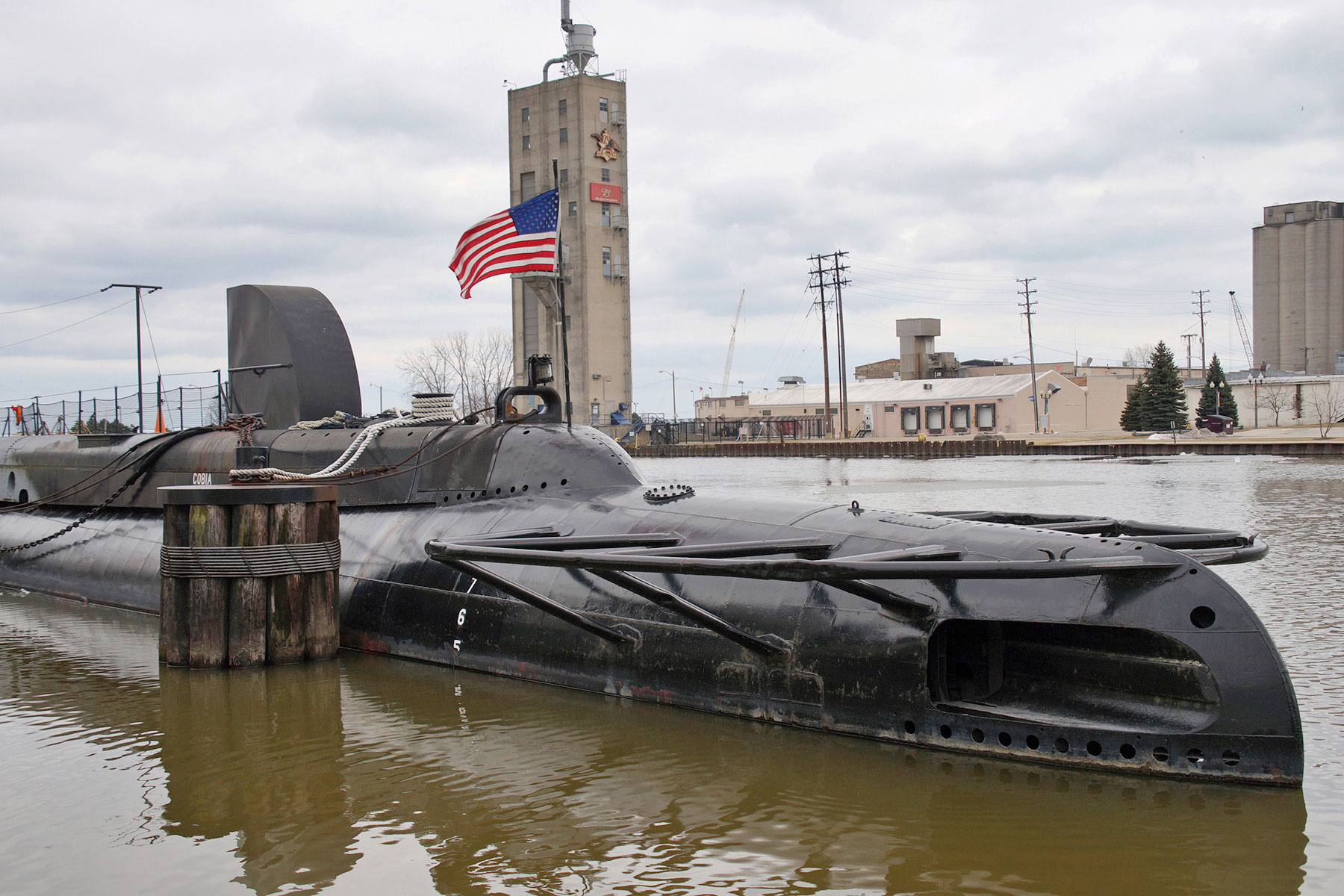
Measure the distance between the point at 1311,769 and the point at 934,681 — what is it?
2.58 m

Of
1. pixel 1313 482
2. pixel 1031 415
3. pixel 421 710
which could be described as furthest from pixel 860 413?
pixel 421 710

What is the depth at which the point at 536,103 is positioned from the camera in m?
97.4

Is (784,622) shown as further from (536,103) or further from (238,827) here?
(536,103)

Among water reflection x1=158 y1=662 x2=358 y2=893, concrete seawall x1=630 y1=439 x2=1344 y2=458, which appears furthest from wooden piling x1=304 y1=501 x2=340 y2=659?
concrete seawall x1=630 y1=439 x2=1344 y2=458

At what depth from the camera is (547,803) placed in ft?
24.8

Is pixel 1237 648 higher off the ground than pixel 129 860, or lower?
higher

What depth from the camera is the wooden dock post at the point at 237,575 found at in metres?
11.2

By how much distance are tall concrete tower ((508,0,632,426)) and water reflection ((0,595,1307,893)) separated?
83.9 m

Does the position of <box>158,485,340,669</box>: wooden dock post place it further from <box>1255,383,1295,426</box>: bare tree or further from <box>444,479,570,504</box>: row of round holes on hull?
<box>1255,383,1295,426</box>: bare tree

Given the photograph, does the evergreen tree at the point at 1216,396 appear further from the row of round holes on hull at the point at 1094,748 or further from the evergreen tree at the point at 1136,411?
the row of round holes on hull at the point at 1094,748

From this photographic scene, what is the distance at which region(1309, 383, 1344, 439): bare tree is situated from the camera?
8550 cm

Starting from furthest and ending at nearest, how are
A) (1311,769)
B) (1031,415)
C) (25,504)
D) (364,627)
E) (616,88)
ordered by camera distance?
(616,88), (1031,415), (25,504), (364,627), (1311,769)

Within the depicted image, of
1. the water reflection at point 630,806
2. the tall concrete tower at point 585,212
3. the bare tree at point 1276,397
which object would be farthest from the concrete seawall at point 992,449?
the water reflection at point 630,806

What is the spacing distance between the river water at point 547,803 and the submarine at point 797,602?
26 cm
